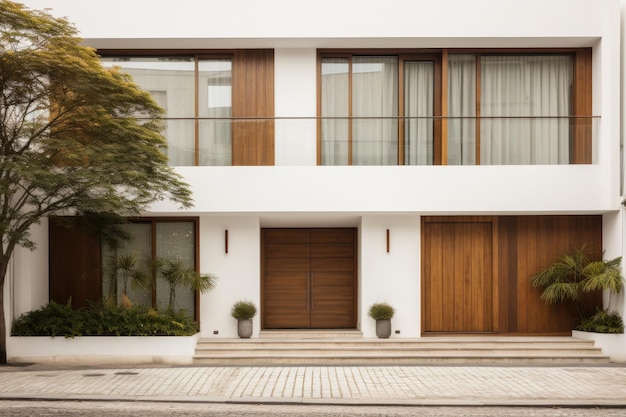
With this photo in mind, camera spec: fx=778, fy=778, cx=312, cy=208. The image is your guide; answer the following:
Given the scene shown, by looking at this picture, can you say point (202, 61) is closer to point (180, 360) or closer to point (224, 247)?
point (224, 247)

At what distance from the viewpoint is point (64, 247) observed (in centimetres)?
1819

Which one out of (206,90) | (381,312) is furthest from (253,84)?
(381,312)

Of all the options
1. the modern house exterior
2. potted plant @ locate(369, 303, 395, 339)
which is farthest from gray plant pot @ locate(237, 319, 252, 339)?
potted plant @ locate(369, 303, 395, 339)

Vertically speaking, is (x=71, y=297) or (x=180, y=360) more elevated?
(x=71, y=297)

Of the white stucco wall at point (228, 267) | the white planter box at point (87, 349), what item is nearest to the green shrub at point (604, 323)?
the white stucco wall at point (228, 267)

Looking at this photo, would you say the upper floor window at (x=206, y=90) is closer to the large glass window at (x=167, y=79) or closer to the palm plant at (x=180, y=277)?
the large glass window at (x=167, y=79)

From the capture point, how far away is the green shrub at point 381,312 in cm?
1752

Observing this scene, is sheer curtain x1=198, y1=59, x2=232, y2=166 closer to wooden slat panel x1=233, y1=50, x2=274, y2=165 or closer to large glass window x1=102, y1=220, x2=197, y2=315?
wooden slat panel x1=233, y1=50, x2=274, y2=165

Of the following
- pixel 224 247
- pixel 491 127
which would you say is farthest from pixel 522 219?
pixel 224 247

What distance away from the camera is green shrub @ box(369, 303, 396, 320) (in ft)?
57.5

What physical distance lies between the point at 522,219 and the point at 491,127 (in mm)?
2275

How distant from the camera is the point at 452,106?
18.3 metres

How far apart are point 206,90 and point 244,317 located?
539 cm

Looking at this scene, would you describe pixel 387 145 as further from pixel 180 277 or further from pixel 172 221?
pixel 180 277
